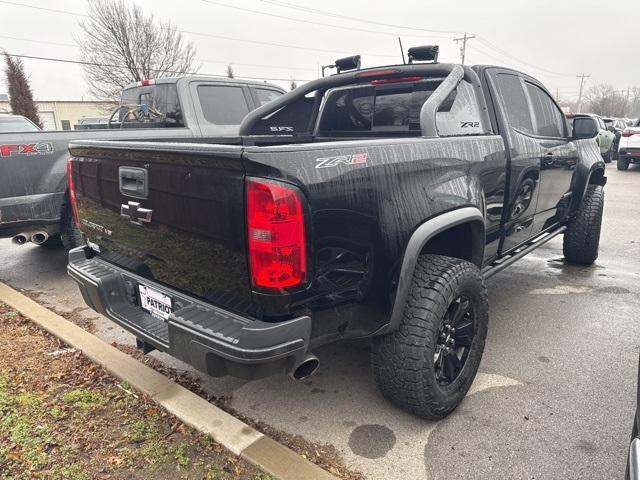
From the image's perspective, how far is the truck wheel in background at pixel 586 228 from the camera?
4.84 metres

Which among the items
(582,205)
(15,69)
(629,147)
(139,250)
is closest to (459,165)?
(139,250)

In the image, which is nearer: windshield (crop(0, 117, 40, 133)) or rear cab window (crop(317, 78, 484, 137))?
rear cab window (crop(317, 78, 484, 137))

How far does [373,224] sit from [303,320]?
0.52 meters

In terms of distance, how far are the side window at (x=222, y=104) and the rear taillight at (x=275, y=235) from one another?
439 cm

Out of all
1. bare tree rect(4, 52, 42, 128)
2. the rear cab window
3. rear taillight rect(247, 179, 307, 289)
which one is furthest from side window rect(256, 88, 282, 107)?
bare tree rect(4, 52, 42, 128)

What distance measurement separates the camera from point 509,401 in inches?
107

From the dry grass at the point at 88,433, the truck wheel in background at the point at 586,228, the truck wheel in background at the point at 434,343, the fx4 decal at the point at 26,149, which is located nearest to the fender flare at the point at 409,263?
the truck wheel in background at the point at 434,343

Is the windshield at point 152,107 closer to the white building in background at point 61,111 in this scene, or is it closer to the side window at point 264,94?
the side window at point 264,94

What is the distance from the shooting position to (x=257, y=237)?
180 centimetres

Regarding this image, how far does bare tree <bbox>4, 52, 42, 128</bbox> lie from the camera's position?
24.0m

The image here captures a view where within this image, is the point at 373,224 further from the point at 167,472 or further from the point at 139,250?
the point at 167,472

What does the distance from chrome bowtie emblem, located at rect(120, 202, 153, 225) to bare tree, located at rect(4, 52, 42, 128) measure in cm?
2590

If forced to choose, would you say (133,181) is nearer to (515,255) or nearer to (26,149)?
(26,149)

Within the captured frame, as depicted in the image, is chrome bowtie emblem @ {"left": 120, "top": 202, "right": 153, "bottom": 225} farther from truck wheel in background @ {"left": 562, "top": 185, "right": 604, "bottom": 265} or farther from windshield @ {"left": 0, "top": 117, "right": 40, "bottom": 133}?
windshield @ {"left": 0, "top": 117, "right": 40, "bottom": 133}
